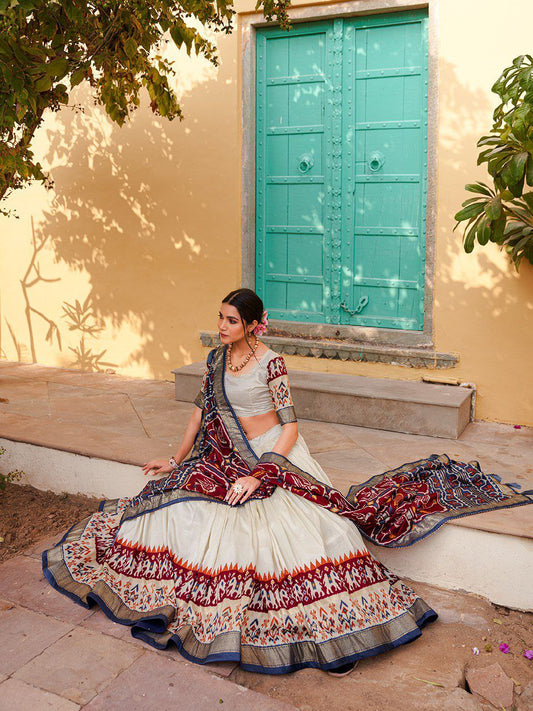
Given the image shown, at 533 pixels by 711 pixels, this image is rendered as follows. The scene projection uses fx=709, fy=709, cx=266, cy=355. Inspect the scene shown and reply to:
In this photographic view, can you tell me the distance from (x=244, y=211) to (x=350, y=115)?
3.80 ft

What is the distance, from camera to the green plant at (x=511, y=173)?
373cm

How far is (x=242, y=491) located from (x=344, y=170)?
3.34 m

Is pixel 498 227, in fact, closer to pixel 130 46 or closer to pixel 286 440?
pixel 286 440

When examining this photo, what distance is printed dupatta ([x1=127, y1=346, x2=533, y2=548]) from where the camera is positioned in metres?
3.19

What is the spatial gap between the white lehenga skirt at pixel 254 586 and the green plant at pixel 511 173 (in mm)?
1904

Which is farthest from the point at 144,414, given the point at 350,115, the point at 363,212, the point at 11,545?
the point at 350,115

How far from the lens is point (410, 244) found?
18.0 ft

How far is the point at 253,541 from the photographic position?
9.91ft

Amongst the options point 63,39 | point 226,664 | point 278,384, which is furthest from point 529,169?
point 226,664

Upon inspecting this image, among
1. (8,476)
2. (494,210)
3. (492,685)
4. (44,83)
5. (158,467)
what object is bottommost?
(492,685)

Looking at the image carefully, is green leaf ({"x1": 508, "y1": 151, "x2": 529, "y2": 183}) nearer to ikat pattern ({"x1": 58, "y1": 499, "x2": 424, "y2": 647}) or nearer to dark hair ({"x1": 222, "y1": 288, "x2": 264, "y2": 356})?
dark hair ({"x1": 222, "y1": 288, "x2": 264, "y2": 356})

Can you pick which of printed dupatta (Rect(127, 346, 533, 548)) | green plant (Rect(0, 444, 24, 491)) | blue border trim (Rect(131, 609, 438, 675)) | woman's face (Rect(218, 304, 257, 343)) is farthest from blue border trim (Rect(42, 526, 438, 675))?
green plant (Rect(0, 444, 24, 491))

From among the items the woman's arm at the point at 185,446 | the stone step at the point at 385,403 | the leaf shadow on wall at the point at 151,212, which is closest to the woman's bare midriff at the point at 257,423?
the woman's arm at the point at 185,446

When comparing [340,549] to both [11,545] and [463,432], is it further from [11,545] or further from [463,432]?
[463,432]
